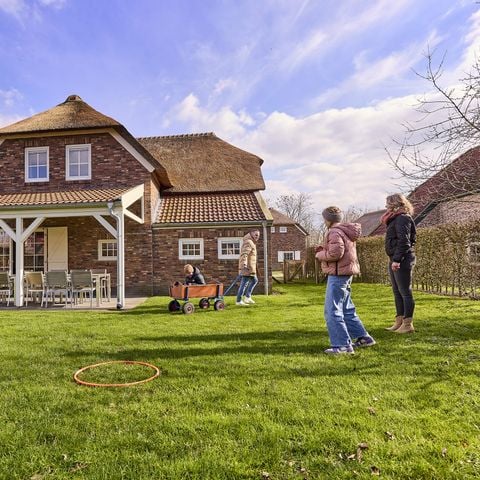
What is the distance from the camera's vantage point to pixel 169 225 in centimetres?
1428

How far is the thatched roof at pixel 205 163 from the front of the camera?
1675cm

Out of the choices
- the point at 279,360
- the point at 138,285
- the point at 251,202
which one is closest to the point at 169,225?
the point at 138,285

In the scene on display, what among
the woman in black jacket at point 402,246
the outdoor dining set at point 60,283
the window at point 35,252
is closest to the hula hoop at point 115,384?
the woman in black jacket at point 402,246

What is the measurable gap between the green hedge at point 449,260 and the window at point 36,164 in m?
13.3

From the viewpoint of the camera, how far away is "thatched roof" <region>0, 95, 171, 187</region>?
45.5 ft

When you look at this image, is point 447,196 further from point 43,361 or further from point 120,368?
point 43,361

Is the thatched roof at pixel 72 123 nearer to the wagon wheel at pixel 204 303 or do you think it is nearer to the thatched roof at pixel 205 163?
the thatched roof at pixel 205 163

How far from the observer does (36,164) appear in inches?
575

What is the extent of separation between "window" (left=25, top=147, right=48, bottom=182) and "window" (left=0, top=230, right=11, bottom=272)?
2.35 m

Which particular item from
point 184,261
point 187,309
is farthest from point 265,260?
point 187,309

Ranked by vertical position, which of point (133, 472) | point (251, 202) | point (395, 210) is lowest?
point (133, 472)

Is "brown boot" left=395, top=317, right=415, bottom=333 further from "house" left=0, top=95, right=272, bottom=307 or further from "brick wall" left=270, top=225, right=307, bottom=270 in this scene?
"brick wall" left=270, top=225, right=307, bottom=270

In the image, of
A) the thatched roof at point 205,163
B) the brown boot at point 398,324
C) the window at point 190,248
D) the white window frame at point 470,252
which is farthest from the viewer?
the thatched roof at point 205,163

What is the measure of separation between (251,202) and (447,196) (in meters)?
9.83
